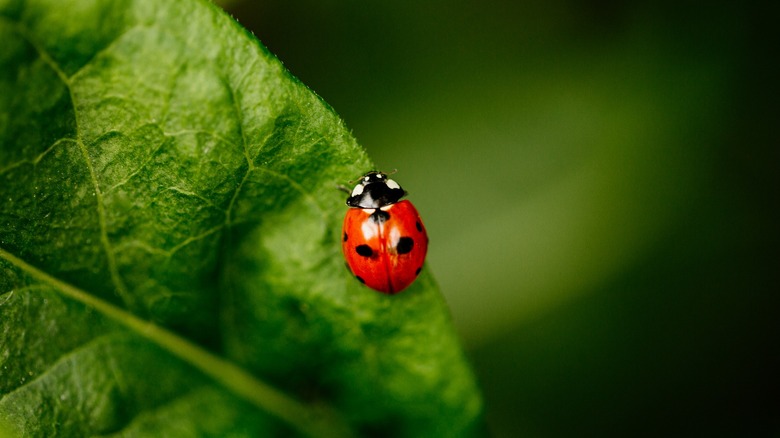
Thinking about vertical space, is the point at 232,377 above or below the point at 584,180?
below

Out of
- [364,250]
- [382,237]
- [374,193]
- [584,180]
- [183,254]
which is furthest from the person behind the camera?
[584,180]

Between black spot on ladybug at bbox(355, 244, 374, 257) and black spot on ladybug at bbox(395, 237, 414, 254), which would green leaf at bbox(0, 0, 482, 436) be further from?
black spot on ladybug at bbox(395, 237, 414, 254)

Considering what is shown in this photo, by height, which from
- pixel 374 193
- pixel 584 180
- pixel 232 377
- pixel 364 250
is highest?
pixel 584 180

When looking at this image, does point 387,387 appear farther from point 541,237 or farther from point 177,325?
point 541,237

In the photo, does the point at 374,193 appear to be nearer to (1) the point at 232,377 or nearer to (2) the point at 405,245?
(2) the point at 405,245

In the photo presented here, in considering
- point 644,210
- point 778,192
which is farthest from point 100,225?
point 778,192

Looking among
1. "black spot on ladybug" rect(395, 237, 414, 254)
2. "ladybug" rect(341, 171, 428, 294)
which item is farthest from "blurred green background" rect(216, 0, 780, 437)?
"black spot on ladybug" rect(395, 237, 414, 254)

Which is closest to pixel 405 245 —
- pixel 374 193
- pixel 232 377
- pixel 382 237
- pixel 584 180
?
pixel 382 237
